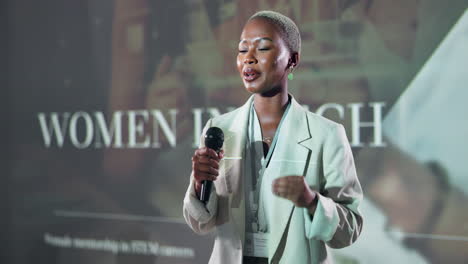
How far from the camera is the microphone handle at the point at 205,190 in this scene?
2.03 meters

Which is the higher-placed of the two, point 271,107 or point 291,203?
point 271,107

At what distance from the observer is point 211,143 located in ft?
6.56

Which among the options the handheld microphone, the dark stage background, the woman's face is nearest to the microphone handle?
the handheld microphone

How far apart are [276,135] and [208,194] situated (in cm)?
32

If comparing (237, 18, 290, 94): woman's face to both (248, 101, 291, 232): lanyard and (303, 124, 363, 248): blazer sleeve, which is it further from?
(303, 124, 363, 248): blazer sleeve

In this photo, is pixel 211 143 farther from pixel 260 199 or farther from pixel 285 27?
pixel 285 27

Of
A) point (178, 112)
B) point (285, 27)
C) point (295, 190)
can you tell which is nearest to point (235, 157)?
point (295, 190)

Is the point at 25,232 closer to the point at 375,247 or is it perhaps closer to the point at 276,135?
the point at 375,247

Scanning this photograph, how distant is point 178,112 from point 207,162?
1.69 m

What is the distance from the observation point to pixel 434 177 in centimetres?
288

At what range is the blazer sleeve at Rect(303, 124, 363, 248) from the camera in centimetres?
191

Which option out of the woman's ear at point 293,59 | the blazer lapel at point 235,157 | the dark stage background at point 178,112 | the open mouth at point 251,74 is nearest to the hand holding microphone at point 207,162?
the blazer lapel at point 235,157

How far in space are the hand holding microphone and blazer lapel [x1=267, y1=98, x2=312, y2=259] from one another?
0.22 m

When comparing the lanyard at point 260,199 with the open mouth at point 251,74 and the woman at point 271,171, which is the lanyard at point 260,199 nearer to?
the woman at point 271,171
